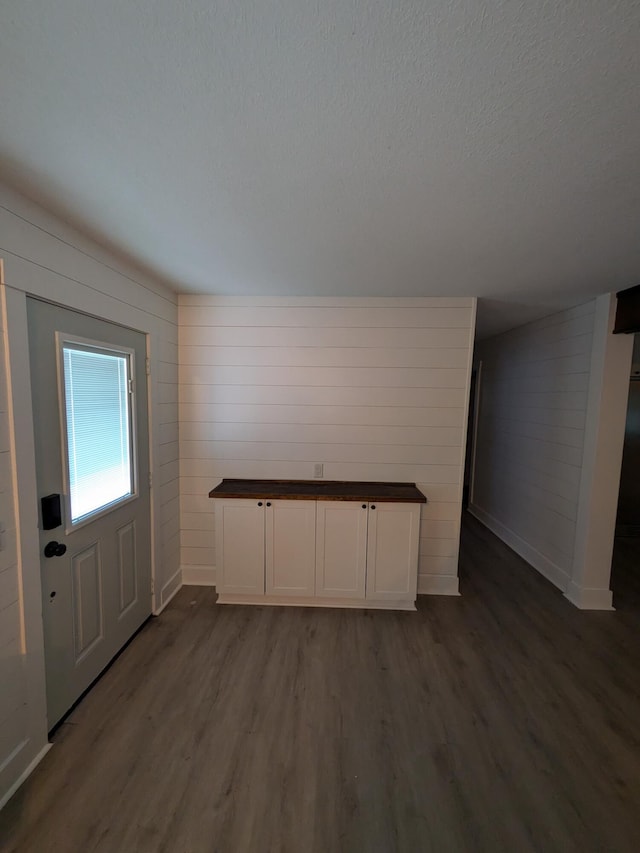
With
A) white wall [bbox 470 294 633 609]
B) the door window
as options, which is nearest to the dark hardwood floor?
A: white wall [bbox 470 294 633 609]

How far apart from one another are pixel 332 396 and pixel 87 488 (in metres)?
1.84

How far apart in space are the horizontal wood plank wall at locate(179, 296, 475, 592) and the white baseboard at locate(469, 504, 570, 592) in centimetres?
102

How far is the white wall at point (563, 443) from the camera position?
2.69 meters

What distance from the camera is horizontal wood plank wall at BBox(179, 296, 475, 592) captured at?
9.24 feet

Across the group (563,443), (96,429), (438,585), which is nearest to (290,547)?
(438,585)

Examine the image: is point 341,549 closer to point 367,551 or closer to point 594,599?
point 367,551

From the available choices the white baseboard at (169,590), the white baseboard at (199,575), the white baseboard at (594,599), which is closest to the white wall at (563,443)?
the white baseboard at (594,599)

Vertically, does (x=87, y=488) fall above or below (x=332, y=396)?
→ below

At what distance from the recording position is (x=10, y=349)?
138 cm

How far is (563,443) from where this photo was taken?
310 cm

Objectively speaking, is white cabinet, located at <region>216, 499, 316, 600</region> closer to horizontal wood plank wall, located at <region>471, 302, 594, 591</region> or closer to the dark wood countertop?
the dark wood countertop

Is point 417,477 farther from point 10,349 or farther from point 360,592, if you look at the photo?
point 10,349

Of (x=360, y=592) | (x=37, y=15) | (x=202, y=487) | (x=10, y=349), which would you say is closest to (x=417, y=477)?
(x=360, y=592)

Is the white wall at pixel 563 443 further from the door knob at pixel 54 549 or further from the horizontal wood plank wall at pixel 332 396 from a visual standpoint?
the door knob at pixel 54 549
